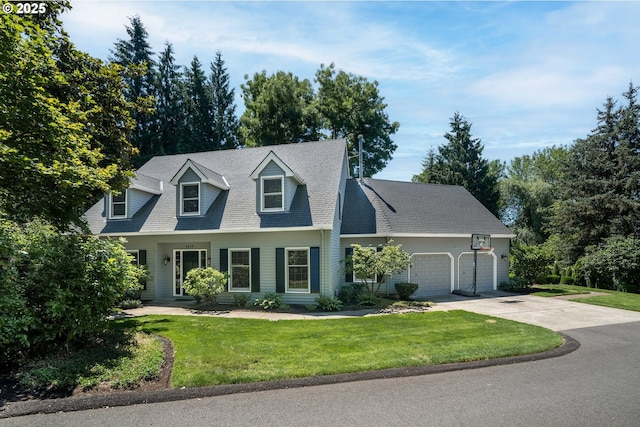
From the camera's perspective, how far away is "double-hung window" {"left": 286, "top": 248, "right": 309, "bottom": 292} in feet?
45.5

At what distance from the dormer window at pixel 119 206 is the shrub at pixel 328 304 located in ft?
32.9

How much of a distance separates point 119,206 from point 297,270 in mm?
9168

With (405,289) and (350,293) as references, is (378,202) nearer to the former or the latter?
(405,289)

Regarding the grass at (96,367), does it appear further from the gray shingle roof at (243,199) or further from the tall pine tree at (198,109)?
the tall pine tree at (198,109)

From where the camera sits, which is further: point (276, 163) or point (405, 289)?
point (405, 289)

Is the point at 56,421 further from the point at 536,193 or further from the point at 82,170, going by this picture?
the point at 536,193

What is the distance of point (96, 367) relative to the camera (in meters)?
6.07

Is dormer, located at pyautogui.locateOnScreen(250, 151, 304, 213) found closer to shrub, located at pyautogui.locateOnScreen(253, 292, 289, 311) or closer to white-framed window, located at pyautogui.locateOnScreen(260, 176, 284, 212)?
white-framed window, located at pyautogui.locateOnScreen(260, 176, 284, 212)

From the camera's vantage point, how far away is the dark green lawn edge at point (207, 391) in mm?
4848

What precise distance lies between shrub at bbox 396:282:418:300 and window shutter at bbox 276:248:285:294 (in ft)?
16.7

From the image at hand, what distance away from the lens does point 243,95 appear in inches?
1324

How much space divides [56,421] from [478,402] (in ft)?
18.8

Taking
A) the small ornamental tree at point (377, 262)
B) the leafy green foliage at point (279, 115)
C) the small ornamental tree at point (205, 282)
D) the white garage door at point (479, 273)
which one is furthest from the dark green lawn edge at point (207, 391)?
the leafy green foliage at point (279, 115)

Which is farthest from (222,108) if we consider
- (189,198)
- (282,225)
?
(282,225)
